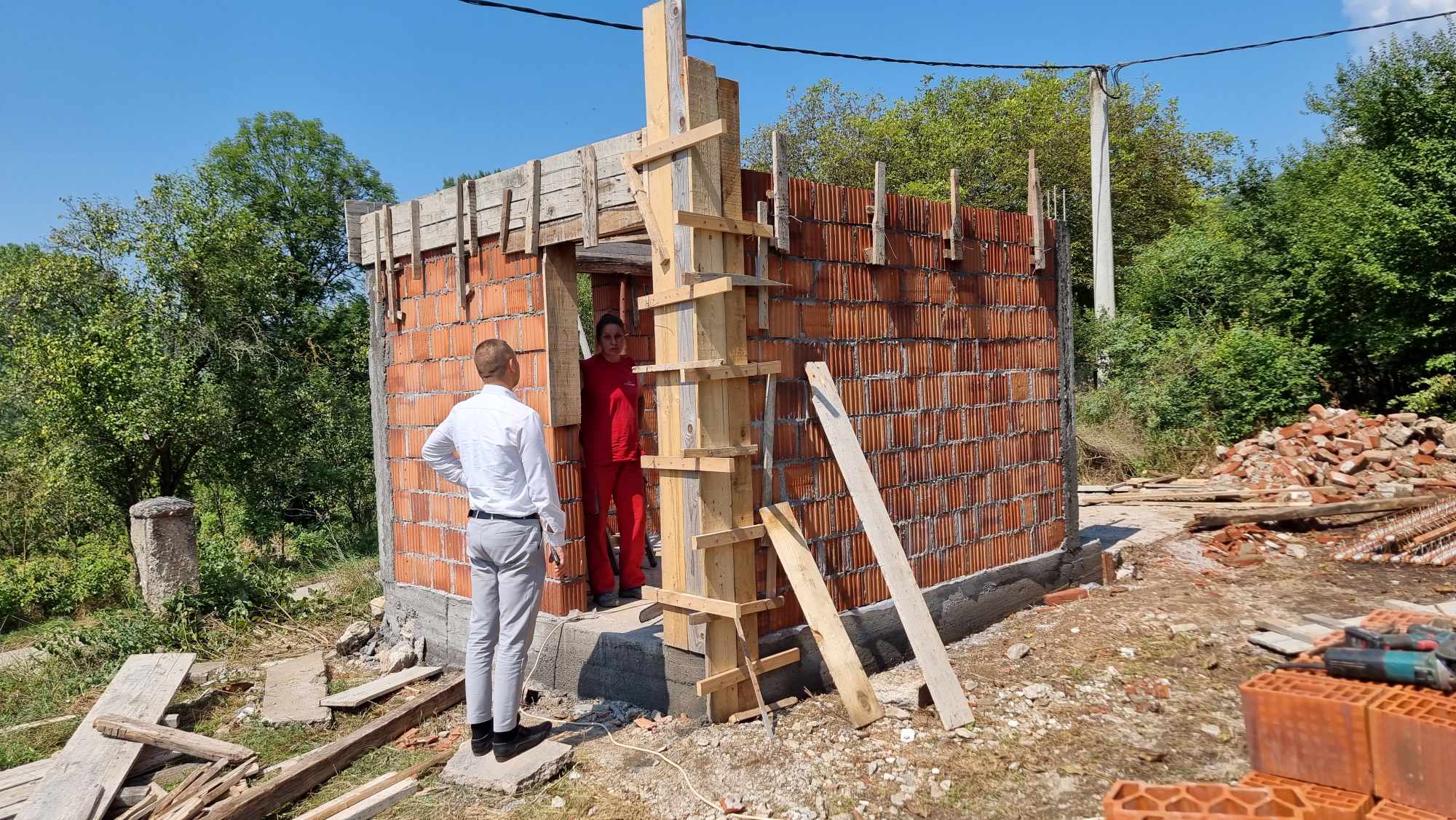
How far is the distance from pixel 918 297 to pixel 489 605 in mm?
3336

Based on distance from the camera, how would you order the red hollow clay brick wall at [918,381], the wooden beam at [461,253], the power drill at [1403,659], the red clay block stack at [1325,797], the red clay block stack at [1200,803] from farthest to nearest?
the wooden beam at [461,253]
the red hollow clay brick wall at [918,381]
the power drill at [1403,659]
the red clay block stack at [1325,797]
the red clay block stack at [1200,803]

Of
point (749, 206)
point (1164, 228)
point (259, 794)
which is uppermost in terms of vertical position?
point (1164, 228)

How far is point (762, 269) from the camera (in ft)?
16.4

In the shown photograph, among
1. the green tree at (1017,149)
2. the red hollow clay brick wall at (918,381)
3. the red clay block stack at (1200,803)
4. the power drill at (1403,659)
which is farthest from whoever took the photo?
the green tree at (1017,149)

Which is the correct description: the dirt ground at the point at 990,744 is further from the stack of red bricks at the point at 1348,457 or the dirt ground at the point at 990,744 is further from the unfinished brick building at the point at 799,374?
the stack of red bricks at the point at 1348,457

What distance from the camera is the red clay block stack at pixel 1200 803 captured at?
9.30 feet

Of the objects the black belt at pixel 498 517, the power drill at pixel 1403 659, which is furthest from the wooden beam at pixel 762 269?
the power drill at pixel 1403 659

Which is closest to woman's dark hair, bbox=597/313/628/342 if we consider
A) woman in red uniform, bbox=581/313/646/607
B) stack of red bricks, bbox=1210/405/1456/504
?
woman in red uniform, bbox=581/313/646/607

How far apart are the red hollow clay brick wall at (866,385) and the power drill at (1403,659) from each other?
8.26 ft

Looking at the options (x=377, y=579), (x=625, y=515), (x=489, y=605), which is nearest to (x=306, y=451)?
(x=377, y=579)

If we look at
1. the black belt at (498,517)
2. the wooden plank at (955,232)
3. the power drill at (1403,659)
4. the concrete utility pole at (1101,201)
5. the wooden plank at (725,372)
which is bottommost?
the power drill at (1403,659)

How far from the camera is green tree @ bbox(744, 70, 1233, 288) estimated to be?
89.4ft

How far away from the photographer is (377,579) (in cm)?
878

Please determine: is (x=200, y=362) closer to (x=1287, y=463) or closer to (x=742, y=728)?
(x=742, y=728)
